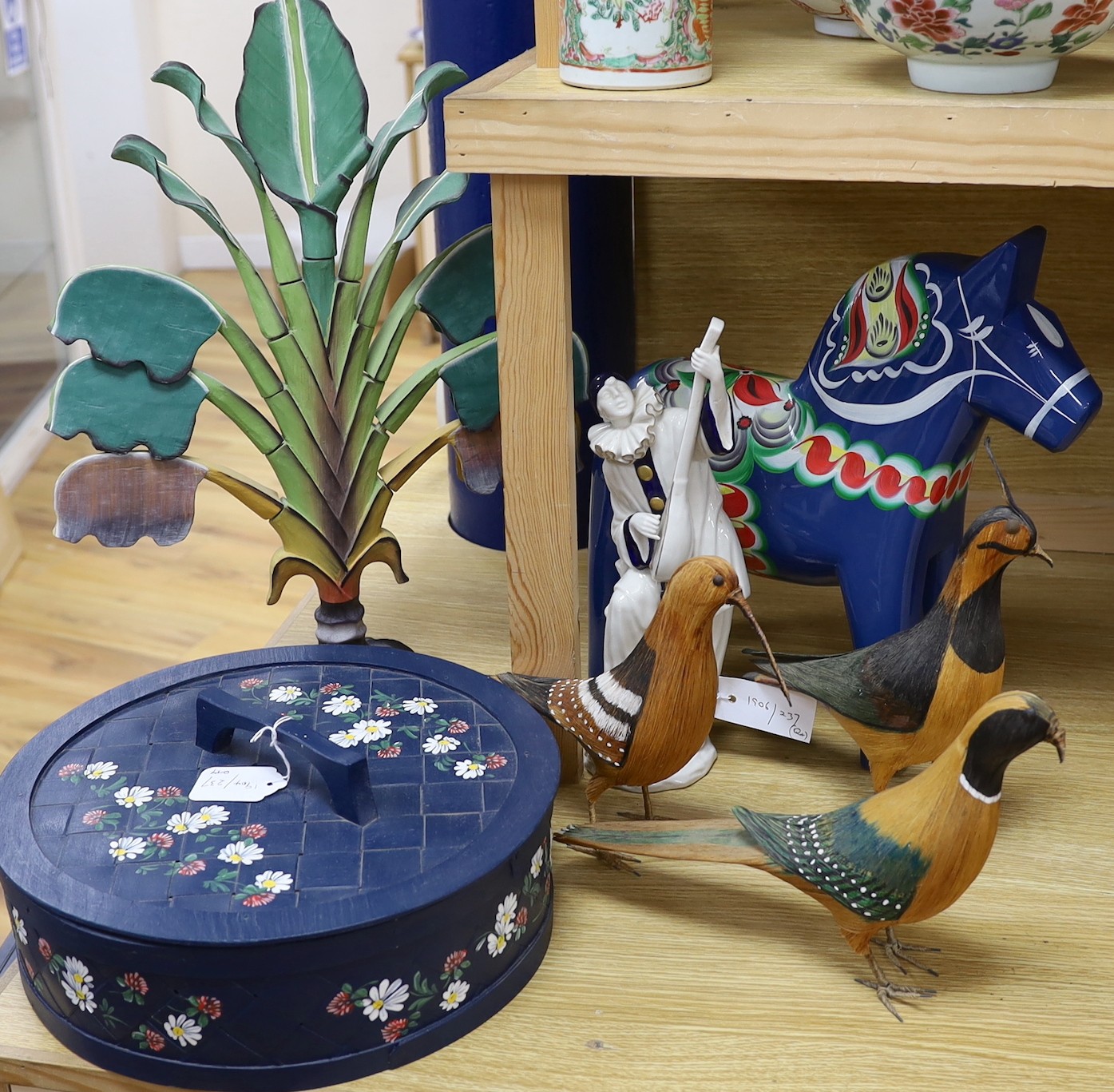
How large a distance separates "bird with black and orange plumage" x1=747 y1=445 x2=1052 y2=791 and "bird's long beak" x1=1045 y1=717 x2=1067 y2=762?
126 millimetres

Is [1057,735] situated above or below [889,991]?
above

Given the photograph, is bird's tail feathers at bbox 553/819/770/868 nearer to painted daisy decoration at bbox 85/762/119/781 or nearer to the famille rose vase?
painted daisy decoration at bbox 85/762/119/781

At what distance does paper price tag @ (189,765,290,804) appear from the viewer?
25.1 inches

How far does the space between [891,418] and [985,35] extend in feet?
0.78

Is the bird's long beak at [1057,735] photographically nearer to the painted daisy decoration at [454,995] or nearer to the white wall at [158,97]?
the painted daisy decoration at [454,995]

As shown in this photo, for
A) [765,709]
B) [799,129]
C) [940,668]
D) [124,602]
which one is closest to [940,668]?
[940,668]

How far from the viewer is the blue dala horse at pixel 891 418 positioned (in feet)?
2.41

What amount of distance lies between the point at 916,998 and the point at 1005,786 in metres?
0.21

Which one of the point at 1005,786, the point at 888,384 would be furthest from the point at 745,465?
the point at 1005,786

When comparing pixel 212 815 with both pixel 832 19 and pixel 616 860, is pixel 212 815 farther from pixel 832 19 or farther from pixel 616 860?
pixel 832 19

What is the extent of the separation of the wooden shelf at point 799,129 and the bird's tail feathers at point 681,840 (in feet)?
1.02

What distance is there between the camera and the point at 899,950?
66 centimetres

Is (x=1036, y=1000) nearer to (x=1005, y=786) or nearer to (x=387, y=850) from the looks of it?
(x=1005, y=786)

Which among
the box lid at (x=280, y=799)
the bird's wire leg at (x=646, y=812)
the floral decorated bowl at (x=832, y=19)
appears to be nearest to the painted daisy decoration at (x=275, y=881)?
the box lid at (x=280, y=799)
